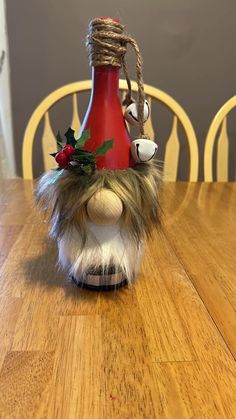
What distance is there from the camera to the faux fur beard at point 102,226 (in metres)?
0.40

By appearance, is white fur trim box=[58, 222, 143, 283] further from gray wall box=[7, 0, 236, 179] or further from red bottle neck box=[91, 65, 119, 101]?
gray wall box=[7, 0, 236, 179]

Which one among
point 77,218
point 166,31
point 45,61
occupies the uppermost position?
point 166,31

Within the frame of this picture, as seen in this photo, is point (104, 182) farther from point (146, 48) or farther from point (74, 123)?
point (146, 48)

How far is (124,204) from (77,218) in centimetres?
5

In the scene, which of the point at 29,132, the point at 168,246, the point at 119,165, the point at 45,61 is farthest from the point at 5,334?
the point at 45,61

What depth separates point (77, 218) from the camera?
406 millimetres

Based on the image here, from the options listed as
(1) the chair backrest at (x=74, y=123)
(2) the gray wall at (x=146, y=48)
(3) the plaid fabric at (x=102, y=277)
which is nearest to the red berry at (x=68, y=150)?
(3) the plaid fabric at (x=102, y=277)

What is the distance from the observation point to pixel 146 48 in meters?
1.76

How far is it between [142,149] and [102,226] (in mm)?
97

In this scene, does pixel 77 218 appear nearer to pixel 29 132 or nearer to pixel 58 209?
pixel 58 209

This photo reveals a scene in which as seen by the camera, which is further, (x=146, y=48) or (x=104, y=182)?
(x=146, y=48)

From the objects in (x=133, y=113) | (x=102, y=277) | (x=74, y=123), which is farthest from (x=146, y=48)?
(x=102, y=277)

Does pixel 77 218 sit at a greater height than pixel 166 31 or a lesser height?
lesser

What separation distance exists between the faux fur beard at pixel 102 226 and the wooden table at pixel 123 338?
0.05m
